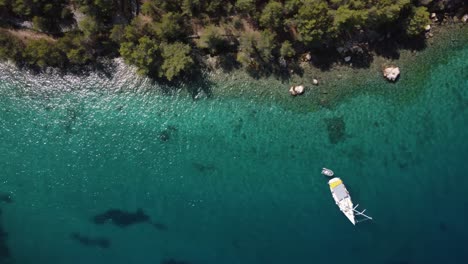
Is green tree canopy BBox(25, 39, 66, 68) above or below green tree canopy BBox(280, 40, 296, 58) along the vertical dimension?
below

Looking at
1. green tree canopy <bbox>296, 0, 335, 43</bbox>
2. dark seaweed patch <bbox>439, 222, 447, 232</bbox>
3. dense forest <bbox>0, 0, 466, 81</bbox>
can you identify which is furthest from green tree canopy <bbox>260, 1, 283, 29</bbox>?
dark seaweed patch <bbox>439, 222, 447, 232</bbox>

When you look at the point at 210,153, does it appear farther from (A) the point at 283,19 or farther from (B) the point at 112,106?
(A) the point at 283,19

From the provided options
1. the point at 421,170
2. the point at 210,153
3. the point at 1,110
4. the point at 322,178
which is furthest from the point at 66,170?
the point at 421,170

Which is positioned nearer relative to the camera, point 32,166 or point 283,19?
point 283,19

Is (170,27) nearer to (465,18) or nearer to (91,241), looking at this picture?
(91,241)

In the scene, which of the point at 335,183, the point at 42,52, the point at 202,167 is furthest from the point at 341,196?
the point at 42,52

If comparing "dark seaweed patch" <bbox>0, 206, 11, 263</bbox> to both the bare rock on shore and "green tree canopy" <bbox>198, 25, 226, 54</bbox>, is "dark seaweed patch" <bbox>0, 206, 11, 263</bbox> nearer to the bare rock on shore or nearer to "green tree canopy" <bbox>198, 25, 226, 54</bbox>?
"green tree canopy" <bbox>198, 25, 226, 54</bbox>

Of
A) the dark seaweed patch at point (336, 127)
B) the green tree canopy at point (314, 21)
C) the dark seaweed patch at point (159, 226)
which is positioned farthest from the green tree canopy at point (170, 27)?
the dark seaweed patch at point (159, 226)
